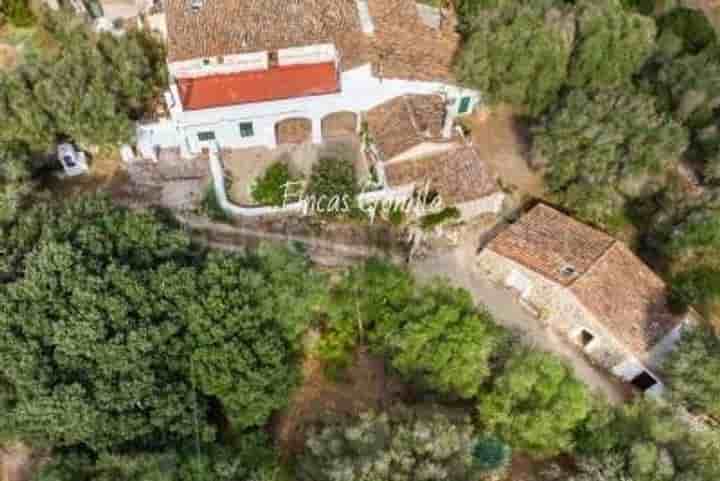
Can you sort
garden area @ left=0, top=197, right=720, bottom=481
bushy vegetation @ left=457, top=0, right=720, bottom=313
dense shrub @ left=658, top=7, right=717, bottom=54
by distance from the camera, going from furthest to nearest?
dense shrub @ left=658, top=7, right=717, bottom=54, bushy vegetation @ left=457, top=0, right=720, bottom=313, garden area @ left=0, top=197, right=720, bottom=481

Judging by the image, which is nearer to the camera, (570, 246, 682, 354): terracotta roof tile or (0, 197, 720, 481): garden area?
(0, 197, 720, 481): garden area

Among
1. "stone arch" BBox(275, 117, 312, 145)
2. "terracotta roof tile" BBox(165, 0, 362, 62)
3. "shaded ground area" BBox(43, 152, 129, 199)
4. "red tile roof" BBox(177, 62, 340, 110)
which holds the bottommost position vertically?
Answer: "shaded ground area" BBox(43, 152, 129, 199)

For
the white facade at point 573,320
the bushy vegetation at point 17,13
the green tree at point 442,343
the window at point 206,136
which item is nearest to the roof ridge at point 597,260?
the white facade at point 573,320

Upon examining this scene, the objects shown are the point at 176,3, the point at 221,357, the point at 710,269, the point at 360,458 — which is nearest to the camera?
the point at 360,458

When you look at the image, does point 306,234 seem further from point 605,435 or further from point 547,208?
point 605,435

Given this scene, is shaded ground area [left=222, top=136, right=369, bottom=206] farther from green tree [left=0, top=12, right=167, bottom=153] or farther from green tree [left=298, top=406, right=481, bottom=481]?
green tree [left=298, top=406, right=481, bottom=481]

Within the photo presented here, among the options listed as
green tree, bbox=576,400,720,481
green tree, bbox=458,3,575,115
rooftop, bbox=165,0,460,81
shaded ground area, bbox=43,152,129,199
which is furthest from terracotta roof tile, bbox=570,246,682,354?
shaded ground area, bbox=43,152,129,199

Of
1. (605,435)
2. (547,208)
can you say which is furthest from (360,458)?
(547,208)

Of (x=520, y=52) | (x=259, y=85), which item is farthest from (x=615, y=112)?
(x=259, y=85)
